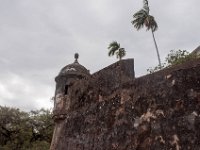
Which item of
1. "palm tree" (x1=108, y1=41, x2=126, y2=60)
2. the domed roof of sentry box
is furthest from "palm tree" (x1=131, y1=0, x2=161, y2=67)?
the domed roof of sentry box

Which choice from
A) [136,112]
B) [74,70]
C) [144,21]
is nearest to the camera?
[136,112]

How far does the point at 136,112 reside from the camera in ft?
11.9

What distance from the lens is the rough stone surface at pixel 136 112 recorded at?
9.96 feet

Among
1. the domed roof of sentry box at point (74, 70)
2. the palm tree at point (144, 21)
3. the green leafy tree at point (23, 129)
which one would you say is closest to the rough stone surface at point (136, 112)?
the domed roof of sentry box at point (74, 70)

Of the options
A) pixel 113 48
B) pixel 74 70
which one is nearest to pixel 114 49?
pixel 113 48

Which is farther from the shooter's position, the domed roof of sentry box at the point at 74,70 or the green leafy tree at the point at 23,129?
the green leafy tree at the point at 23,129

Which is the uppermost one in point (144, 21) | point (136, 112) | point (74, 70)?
point (144, 21)

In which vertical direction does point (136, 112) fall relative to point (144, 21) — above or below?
below

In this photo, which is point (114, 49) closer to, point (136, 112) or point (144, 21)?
point (144, 21)

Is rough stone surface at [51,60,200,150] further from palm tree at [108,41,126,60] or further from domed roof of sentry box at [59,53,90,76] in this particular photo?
palm tree at [108,41,126,60]

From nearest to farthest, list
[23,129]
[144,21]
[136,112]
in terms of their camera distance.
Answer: [136,112] → [23,129] → [144,21]

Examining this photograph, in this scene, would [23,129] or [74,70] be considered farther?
[23,129]

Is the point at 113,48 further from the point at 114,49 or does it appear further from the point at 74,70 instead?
the point at 74,70

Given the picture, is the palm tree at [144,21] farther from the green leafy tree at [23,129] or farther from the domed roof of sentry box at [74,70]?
the domed roof of sentry box at [74,70]
